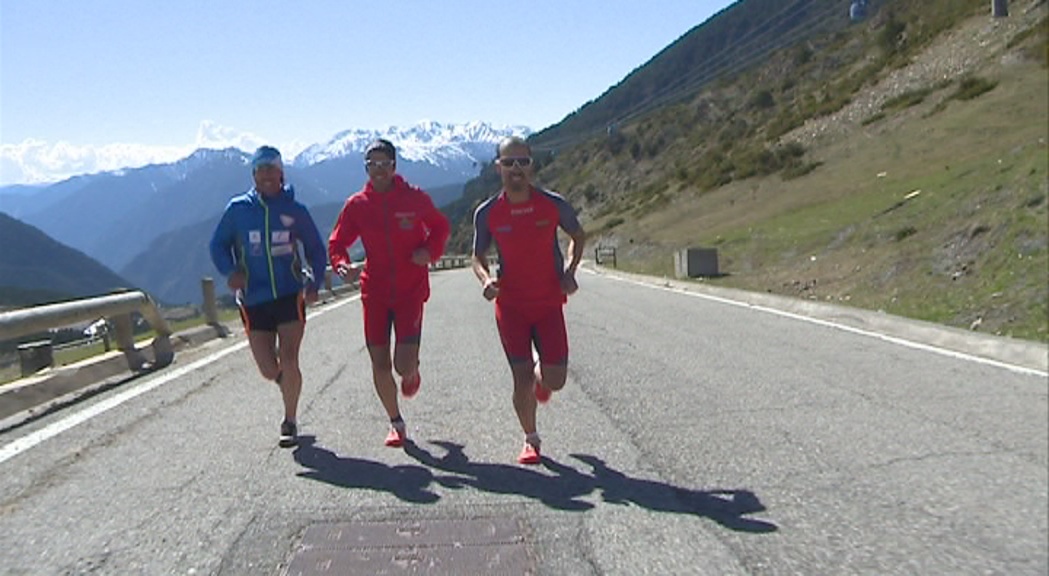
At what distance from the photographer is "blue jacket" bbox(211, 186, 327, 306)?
6438mm

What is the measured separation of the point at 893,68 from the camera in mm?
51344

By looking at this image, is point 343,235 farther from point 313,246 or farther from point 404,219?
point 313,246

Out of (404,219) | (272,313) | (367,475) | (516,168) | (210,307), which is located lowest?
(367,475)

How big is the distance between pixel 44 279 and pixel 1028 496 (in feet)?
122

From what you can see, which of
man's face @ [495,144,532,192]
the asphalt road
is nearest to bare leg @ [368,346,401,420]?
the asphalt road

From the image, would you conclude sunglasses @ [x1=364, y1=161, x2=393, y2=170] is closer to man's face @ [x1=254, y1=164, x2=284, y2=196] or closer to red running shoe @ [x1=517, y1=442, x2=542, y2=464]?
man's face @ [x1=254, y1=164, x2=284, y2=196]

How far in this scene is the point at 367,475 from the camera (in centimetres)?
562

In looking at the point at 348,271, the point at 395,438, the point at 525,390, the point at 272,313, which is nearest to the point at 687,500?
the point at 525,390

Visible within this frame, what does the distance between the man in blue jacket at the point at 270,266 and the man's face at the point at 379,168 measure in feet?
2.30

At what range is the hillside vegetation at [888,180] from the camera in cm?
1521

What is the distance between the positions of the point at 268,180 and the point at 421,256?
1.14m

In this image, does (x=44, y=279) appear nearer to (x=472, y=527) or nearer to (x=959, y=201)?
(x=959, y=201)

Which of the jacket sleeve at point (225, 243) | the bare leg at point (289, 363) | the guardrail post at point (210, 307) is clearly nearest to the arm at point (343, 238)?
the bare leg at point (289, 363)

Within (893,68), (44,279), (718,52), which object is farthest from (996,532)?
(718,52)
